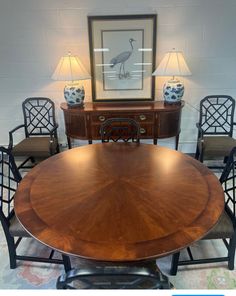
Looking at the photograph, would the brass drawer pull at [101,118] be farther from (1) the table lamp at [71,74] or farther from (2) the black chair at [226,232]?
(2) the black chair at [226,232]

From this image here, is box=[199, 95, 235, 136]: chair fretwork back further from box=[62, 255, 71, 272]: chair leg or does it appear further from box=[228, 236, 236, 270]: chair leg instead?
box=[62, 255, 71, 272]: chair leg

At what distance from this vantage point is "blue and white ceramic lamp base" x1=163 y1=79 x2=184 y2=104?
9.41ft

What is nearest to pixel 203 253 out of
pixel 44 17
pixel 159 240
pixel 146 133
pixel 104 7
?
pixel 159 240

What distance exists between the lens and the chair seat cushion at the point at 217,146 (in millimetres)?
2762

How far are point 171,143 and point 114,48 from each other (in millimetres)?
1522

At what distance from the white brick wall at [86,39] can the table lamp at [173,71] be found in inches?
10.9

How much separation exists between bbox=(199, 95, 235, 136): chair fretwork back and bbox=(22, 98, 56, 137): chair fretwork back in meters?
2.02

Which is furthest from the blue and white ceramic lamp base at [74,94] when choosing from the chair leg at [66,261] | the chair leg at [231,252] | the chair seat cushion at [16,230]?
the chair leg at [231,252]

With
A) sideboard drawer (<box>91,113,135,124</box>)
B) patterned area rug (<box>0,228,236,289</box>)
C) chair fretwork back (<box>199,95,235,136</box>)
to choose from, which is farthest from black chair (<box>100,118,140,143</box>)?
patterned area rug (<box>0,228,236,289</box>)

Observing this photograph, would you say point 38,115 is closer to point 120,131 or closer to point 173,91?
point 120,131

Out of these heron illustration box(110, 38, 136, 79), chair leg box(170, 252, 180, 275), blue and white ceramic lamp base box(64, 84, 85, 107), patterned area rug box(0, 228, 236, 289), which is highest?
heron illustration box(110, 38, 136, 79)

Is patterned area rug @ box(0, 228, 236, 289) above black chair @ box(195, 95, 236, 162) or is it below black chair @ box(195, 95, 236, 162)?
below

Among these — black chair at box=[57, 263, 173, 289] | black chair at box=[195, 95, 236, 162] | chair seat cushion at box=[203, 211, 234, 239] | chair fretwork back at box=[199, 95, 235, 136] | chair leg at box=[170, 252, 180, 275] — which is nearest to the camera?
black chair at box=[57, 263, 173, 289]

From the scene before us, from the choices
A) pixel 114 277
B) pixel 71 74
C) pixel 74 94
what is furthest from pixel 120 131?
pixel 114 277
